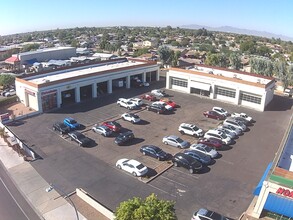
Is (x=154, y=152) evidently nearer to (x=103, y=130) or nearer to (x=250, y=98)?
(x=103, y=130)

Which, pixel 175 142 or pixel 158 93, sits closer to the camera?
pixel 175 142

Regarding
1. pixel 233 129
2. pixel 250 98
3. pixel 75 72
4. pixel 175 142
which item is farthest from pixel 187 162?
pixel 75 72

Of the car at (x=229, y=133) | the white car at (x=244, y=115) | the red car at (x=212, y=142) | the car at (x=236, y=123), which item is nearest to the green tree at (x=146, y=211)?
the red car at (x=212, y=142)

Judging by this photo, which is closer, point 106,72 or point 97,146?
point 97,146

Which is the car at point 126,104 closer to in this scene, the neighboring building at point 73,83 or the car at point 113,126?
the neighboring building at point 73,83

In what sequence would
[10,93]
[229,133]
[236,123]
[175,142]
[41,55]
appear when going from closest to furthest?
[175,142]
[229,133]
[236,123]
[10,93]
[41,55]

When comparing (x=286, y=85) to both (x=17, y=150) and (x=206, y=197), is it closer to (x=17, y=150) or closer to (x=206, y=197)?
(x=206, y=197)

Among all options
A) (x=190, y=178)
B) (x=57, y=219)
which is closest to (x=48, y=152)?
(x=57, y=219)
